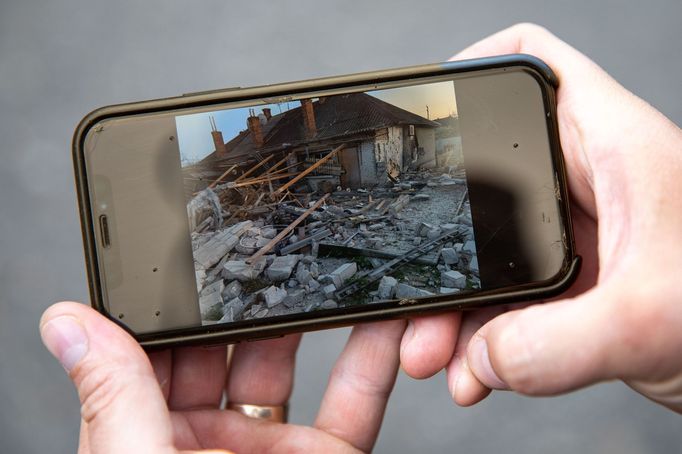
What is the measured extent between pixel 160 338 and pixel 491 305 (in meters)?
0.51

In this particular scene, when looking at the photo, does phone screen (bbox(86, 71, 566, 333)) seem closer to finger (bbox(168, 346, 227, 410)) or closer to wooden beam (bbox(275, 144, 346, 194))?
wooden beam (bbox(275, 144, 346, 194))

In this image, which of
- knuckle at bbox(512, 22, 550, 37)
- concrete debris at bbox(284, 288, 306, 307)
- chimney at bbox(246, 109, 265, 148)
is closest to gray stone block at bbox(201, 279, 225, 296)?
concrete debris at bbox(284, 288, 306, 307)

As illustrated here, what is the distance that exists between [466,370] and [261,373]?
363 millimetres

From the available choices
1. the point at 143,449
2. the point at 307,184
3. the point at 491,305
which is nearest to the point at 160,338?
the point at 143,449

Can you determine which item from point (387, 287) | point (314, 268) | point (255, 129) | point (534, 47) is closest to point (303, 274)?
point (314, 268)

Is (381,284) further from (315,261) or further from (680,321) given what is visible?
(680,321)

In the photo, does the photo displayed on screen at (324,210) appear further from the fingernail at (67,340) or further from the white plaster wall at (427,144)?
the fingernail at (67,340)

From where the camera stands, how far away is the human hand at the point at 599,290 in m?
0.55

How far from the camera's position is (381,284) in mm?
746

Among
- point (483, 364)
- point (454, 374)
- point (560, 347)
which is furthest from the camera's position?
point (454, 374)

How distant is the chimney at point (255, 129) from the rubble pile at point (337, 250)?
0.10m

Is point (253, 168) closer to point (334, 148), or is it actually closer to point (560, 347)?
point (334, 148)

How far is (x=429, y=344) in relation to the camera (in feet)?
2.56

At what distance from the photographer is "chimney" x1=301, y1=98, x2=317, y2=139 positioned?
2.43ft
